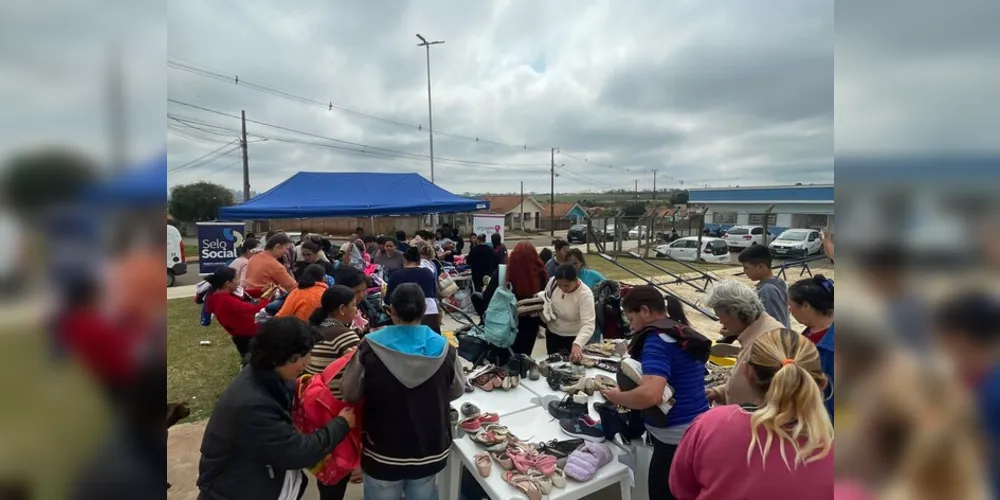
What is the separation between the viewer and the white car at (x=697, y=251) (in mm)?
15945

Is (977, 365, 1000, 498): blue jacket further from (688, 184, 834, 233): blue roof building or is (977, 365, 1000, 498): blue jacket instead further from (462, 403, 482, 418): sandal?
(688, 184, 834, 233): blue roof building

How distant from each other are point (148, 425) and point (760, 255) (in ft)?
12.0

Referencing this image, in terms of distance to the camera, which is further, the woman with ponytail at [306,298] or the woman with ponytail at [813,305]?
the woman with ponytail at [306,298]

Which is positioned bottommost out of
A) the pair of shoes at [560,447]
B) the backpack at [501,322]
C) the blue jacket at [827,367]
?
the pair of shoes at [560,447]

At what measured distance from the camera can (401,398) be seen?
1850mm

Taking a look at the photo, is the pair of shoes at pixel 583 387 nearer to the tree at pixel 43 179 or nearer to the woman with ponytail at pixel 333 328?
the woman with ponytail at pixel 333 328

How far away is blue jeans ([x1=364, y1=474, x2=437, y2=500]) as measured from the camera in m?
1.96

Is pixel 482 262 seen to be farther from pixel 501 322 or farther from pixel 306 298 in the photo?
pixel 306 298

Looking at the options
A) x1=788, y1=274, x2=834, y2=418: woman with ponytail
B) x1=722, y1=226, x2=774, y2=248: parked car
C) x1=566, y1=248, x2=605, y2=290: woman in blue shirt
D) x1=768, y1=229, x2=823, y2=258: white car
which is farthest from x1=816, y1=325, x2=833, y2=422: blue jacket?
x1=722, y1=226, x2=774, y2=248: parked car

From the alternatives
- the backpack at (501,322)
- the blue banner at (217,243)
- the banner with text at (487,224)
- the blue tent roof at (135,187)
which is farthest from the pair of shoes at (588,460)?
the banner with text at (487,224)

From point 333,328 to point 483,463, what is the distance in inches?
41.8

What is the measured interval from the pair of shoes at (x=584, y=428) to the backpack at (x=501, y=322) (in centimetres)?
105

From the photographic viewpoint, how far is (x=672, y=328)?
200 cm

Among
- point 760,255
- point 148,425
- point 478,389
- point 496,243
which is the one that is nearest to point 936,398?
point 148,425
